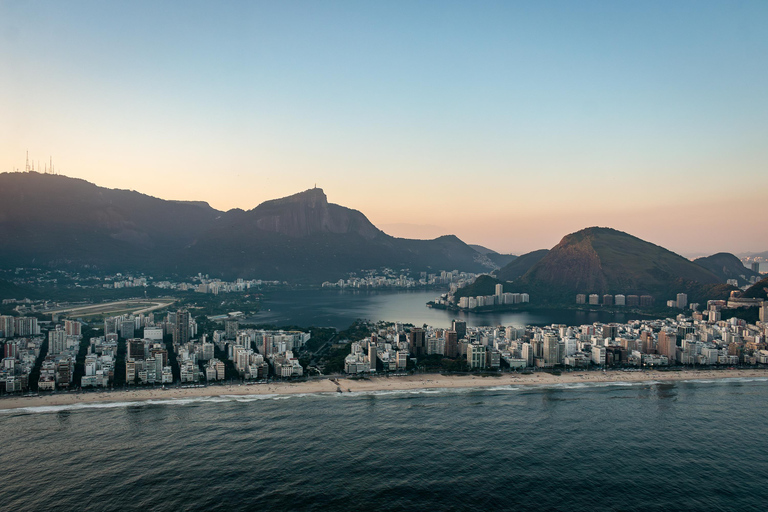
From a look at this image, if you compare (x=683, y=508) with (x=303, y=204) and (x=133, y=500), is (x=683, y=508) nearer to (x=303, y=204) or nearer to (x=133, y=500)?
(x=133, y=500)

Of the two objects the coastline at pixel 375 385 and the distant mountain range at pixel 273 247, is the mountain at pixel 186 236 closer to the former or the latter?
the distant mountain range at pixel 273 247

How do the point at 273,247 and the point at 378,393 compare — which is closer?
the point at 378,393

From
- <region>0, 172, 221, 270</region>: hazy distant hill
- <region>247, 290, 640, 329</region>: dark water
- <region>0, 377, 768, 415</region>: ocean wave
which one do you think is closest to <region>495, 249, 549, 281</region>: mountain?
<region>247, 290, 640, 329</region>: dark water

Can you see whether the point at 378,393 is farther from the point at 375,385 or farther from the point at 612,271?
the point at 612,271

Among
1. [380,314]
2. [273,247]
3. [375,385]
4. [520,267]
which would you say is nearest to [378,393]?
[375,385]

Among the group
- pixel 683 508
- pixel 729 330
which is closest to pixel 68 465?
pixel 683 508
